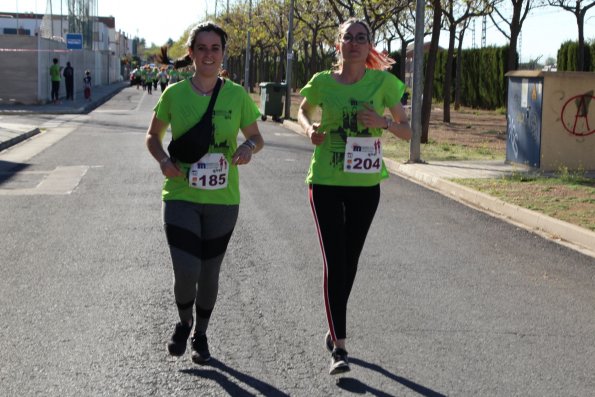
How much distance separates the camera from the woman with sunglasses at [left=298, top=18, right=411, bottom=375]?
5465 mm

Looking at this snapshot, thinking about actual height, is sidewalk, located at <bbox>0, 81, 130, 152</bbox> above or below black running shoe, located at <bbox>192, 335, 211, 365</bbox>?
above

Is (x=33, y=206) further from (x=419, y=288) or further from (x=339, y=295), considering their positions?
(x=339, y=295)

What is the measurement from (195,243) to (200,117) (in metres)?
0.66

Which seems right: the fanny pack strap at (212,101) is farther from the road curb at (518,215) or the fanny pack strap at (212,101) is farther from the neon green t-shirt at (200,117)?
the road curb at (518,215)

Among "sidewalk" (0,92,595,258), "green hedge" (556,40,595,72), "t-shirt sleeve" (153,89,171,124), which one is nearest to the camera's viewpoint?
"t-shirt sleeve" (153,89,171,124)

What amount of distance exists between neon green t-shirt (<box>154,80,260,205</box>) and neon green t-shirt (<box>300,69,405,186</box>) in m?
0.47

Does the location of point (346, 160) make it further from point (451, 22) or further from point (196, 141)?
point (451, 22)

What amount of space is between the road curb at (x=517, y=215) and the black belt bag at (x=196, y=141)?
4.82 metres

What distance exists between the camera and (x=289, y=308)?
6.84 metres

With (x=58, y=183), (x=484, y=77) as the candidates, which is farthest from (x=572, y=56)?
(x=58, y=183)

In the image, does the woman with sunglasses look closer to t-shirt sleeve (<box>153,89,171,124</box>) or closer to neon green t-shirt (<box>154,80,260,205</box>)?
neon green t-shirt (<box>154,80,260,205</box>)

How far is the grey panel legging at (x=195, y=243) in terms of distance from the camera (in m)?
5.27

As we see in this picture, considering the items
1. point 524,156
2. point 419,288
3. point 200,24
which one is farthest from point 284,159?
point 200,24

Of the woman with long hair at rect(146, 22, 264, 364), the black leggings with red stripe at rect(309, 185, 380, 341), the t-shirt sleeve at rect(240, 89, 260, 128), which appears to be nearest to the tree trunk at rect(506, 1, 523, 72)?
the black leggings with red stripe at rect(309, 185, 380, 341)
